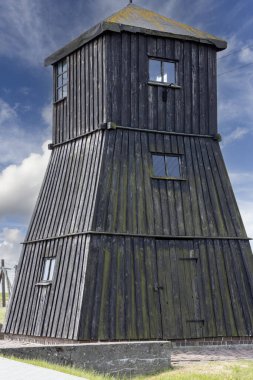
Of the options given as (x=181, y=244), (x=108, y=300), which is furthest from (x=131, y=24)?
(x=108, y=300)

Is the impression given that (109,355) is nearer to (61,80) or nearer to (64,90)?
(64,90)

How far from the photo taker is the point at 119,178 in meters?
24.0

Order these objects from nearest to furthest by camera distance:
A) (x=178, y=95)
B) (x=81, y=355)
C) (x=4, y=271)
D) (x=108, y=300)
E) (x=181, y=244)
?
(x=81, y=355) → (x=108, y=300) → (x=181, y=244) → (x=178, y=95) → (x=4, y=271)

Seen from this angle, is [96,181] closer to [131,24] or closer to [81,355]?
[131,24]

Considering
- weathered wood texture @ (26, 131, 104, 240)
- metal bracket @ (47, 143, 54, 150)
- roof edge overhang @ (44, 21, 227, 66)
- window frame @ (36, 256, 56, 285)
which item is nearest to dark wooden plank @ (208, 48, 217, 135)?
roof edge overhang @ (44, 21, 227, 66)

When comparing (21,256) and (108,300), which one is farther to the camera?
(21,256)

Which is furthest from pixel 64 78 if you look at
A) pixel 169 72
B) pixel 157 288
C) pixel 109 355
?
pixel 109 355

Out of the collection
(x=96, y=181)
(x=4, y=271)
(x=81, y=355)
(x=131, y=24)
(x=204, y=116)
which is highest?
(x=4, y=271)

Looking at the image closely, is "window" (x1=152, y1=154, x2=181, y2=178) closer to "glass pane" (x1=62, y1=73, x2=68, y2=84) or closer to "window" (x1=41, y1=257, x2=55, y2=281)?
"window" (x1=41, y1=257, x2=55, y2=281)

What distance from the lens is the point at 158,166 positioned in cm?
2488

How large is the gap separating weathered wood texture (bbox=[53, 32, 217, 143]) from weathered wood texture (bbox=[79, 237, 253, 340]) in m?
4.47

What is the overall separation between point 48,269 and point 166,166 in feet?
17.6

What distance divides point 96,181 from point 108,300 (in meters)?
3.94

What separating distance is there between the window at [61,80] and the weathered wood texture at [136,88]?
449mm
